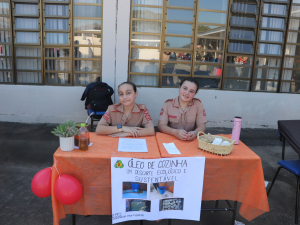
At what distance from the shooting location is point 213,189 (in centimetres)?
199

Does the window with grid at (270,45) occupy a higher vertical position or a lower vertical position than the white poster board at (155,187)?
higher

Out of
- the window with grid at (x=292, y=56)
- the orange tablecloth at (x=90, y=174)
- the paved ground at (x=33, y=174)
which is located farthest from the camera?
the window with grid at (x=292, y=56)

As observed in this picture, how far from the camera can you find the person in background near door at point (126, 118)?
96.4 inches

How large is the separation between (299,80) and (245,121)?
175cm

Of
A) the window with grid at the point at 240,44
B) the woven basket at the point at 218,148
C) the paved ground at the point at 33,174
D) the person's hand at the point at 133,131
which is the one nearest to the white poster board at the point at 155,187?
the woven basket at the point at 218,148

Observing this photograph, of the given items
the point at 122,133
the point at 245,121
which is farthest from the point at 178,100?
the point at 245,121

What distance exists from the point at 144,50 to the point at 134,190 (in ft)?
13.1

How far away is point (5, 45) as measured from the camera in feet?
17.4

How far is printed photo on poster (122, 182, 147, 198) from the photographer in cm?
186

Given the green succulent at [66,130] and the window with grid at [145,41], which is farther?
the window with grid at [145,41]

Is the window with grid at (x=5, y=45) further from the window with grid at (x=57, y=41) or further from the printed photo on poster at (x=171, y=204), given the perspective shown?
the printed photo on poster at (x=171, y=204)

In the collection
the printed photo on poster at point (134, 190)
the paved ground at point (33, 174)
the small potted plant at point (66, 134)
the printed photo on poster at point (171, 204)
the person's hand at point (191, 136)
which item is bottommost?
the paved ground at point (33, 174)

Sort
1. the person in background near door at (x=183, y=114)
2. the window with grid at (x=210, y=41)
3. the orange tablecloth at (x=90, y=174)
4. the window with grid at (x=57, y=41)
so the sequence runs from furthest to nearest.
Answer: the window with grid at (x=210, y=41) → the window with grid at (x=57, y=41) → the person in background near door at (x=183, y=114) → the orange tablecloth at (x=90, y=174)

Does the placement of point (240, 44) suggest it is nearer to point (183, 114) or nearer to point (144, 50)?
point (144, 50)
